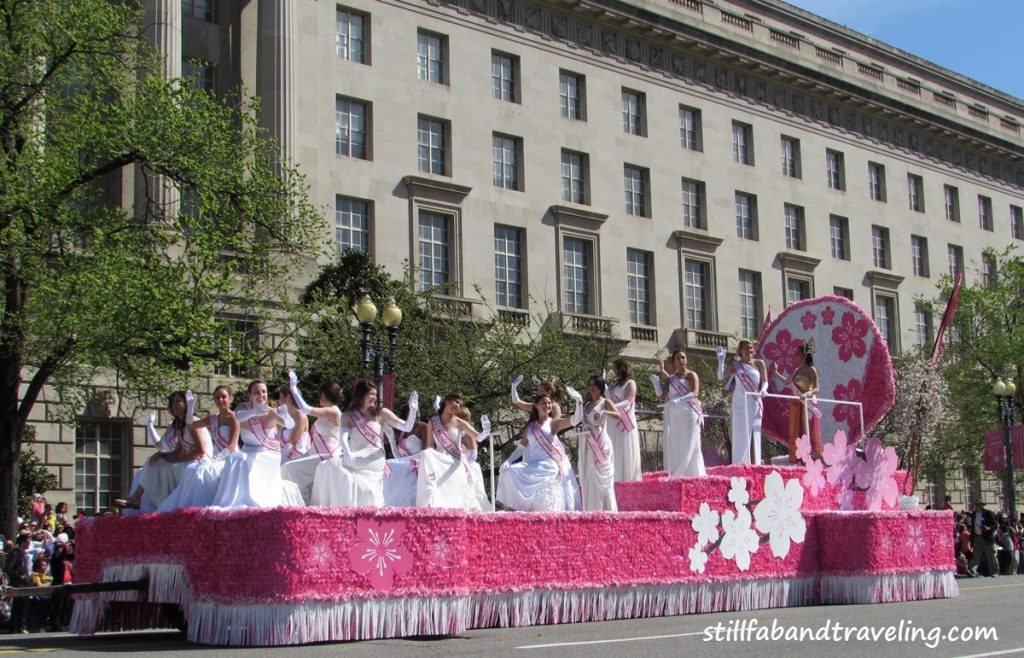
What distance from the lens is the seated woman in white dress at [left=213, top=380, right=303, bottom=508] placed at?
1330cm

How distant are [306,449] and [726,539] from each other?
6419 millimetres

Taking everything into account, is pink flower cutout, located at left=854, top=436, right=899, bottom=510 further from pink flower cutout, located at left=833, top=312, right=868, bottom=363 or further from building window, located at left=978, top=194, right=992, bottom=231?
building window, located at left=978, top=194, right=992, bottom=231

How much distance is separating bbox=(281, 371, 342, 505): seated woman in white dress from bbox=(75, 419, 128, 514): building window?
64.9ft

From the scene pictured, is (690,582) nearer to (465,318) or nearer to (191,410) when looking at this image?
(191,410)

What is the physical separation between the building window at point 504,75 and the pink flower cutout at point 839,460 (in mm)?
26386

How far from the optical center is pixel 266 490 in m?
13.5

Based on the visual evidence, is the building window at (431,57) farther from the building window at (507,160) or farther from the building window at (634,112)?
the building window at (634,112)

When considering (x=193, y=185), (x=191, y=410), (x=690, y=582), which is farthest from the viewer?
(x=193, y=185)

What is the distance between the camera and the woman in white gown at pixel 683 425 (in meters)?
18.4

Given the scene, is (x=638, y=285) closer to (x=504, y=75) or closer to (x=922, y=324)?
(x=504, y=75)

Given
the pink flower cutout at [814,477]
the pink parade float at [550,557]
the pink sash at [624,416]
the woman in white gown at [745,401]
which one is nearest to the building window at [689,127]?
the pink parade float at [550,557]

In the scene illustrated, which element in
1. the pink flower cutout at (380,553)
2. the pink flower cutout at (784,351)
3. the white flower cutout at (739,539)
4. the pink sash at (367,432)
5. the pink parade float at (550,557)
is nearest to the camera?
the pink parade float at (550,557)

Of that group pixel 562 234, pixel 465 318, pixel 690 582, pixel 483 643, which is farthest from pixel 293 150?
pixel 483 643

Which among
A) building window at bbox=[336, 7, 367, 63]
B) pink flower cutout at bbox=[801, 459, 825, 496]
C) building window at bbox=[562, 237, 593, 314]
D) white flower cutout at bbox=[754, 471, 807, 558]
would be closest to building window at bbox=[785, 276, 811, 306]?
building window at bbox=[562, 237, 593, 314]
